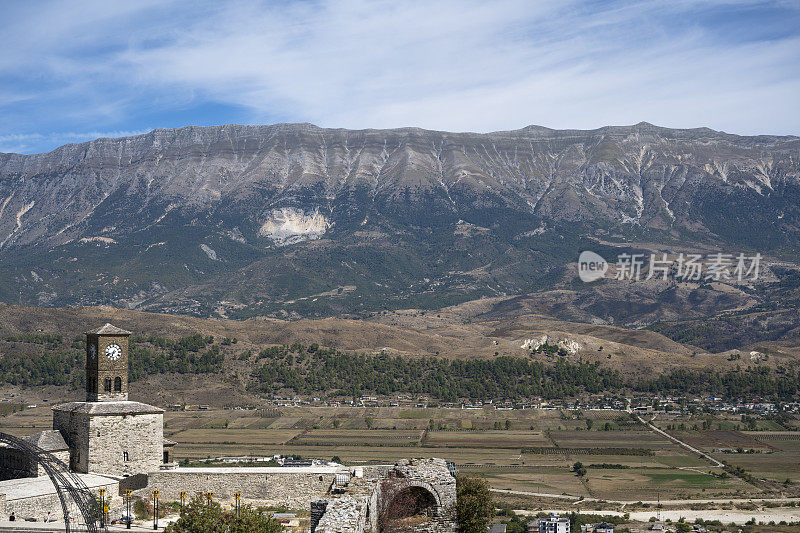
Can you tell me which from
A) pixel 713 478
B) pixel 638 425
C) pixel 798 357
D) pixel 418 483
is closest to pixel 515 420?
pixel 638 425

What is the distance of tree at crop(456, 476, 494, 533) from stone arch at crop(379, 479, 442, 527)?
912 centimetres

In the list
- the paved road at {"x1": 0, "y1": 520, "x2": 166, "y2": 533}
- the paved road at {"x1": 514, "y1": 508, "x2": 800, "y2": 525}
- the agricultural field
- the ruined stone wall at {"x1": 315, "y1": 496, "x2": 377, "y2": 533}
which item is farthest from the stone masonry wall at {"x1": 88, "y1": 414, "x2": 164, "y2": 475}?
the agricultural field

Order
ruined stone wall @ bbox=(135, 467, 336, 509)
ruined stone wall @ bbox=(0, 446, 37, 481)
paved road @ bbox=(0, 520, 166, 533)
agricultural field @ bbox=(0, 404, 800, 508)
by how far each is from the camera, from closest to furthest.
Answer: paved road @ bbox=(0, 520, 166, 533), ruined stone wall @ bbox=(0, 446, 37, 481), ruined stone wall @ bbox=(135, 467, 336, 509), agricultural field @ bbox=(0, 404, 800, 508)

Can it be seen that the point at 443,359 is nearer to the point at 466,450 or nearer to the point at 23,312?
the point at 466,450

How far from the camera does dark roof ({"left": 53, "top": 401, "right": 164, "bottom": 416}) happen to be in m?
50.5

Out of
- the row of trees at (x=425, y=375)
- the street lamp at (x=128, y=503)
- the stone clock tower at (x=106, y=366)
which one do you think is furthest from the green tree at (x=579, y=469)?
the street lamp at (x=128, y=503)

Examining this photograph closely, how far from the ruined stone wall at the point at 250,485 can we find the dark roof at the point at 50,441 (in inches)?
202

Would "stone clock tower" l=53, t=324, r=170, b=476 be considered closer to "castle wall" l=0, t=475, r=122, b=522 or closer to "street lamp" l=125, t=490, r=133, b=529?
"street lamp" l=125, t=490, r=133, b=529

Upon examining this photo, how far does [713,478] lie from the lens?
3989 inches

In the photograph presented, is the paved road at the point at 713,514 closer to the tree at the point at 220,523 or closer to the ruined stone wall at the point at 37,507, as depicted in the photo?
the ruined stone wall at the point at 37,507

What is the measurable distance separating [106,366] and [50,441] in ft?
17.2

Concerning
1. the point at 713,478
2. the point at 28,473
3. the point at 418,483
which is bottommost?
the point at 713,478

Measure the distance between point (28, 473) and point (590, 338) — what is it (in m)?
160

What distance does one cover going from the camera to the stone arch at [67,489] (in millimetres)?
42219
